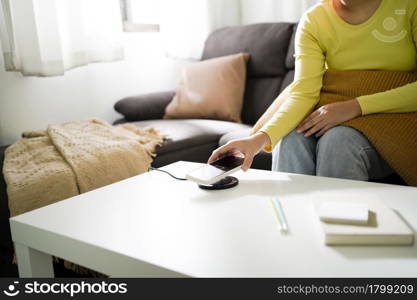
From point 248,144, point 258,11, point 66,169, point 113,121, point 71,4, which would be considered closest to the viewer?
point 248,144

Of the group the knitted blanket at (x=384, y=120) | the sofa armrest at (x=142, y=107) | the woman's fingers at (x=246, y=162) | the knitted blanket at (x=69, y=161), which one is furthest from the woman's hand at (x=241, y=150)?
the sofa armrest at (x=142, y=107)

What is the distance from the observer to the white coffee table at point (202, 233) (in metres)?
0.60

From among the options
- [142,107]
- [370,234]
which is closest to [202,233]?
[370,234]

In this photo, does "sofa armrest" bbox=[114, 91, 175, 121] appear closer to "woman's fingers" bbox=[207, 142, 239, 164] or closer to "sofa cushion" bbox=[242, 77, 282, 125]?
"sofa cushion" bbox=[242, 77, 282, 125]

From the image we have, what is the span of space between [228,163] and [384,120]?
0.45 m

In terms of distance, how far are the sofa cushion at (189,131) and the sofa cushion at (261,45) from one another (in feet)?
1.18

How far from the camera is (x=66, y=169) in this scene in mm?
1307

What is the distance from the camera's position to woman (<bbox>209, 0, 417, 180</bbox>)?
43.6 inches

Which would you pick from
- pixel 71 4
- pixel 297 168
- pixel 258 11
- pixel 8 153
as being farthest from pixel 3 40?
pixel 258 11

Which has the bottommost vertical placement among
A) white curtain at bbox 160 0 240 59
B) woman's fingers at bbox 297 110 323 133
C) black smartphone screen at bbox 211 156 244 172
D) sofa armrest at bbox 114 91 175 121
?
sofa armrest at bbox 114 91 175 121

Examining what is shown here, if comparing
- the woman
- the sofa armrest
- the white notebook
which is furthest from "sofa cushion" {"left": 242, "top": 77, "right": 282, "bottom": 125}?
the white notebook

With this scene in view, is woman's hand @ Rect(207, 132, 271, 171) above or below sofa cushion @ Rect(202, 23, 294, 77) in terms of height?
below

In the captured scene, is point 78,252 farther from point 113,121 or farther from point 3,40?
point 113,121

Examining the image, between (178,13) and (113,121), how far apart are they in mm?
731
